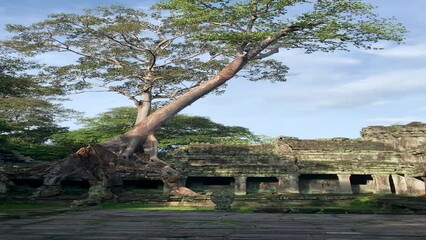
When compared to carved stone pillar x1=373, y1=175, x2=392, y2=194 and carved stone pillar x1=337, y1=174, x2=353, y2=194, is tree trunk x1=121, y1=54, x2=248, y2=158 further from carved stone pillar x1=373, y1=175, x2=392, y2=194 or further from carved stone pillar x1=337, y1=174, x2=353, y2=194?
carved stone pillar x1=373, y1=175, x2=392, y2=194

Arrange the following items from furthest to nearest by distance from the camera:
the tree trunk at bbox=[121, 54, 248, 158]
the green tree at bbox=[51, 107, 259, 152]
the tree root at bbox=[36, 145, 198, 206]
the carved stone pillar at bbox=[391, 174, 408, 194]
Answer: the green tree at bbox=[51, 107, 259, 152], the tree trunk at bbox=[121, 54, 248, 158], the carved stone pillar at bbox=[391, 174, 408, 194], the tree root at bbox=[36, 145, 198, 206]

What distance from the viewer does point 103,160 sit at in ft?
73.8

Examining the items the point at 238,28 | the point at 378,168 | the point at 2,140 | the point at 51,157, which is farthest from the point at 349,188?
the point at 2,140

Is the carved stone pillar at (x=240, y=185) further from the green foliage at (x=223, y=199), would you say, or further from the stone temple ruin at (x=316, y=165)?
the green foliage at (x=223, y=199)

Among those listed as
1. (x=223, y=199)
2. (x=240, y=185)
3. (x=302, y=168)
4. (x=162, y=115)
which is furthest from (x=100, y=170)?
(x=302, y=168)

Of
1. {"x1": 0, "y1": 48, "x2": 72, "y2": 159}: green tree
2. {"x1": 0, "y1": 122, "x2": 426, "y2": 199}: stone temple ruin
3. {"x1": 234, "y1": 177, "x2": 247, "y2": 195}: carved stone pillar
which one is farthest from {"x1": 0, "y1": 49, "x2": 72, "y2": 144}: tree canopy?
{"x1": 234, "y1": 177, "x2": 247, "y2": 195}: carved stone pillar

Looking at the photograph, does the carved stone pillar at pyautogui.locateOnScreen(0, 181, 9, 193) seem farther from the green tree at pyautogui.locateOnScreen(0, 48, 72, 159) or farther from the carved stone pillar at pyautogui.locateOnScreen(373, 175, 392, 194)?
the carved stone pillar at pyautogui.locateOnScreen(373, 175, 392, 194)

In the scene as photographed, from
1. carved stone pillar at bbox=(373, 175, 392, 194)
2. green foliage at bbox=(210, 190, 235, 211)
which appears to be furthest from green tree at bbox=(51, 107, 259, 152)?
green foliage at bbox=(210, 190, 235, 211)

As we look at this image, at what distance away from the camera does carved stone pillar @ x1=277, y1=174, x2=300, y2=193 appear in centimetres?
2364

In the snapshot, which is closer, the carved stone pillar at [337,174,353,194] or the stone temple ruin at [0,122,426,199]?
the stone temple ruin at [0,122,426,199]

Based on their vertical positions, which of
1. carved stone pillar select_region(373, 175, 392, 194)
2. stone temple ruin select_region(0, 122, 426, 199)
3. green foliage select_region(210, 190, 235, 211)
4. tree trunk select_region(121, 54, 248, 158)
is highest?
tree trunk select_region(121, 54, 248, 158)

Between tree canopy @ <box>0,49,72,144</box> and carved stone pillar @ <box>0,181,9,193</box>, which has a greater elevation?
tree canopy @ <box>0,49,72,144</box>

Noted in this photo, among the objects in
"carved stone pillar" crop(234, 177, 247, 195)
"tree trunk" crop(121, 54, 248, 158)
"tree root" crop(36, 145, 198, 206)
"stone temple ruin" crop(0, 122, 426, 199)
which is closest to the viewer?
"tree root" crop(36, 145, 198, 206)

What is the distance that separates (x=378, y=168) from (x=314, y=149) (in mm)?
3749
